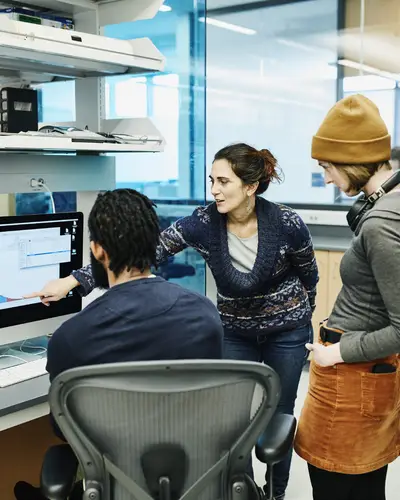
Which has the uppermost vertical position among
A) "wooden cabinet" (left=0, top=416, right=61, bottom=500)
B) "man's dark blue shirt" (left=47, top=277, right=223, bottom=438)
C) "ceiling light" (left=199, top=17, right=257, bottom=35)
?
"ceiling light" (left=199, top=17, right=257, bottom=35)

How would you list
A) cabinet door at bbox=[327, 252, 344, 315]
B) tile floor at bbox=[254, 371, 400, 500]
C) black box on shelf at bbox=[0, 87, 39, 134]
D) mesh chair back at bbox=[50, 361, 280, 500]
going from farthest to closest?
cabinet door at bbox=[327, 252, 344, 315]
tile floor at bbox=[254, 371, 400, 500]
black box on shelf at bbox=[0, 87, 39, 134]
mesh chair back at bbox=[50, 361, 280, 500]

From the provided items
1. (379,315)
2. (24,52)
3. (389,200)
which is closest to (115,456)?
(379,315)

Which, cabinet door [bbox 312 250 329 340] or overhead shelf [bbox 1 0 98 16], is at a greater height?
overhead shelf [bbox 1 0 98 16]

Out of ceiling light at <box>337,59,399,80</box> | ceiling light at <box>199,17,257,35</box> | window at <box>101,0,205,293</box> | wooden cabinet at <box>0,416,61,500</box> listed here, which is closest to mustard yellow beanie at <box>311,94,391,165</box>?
wooden cabinet at <box>0,416,61,500</box>

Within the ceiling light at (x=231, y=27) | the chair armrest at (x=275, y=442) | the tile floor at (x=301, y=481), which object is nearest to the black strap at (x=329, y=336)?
the chair armrest at (x=275, y=442)

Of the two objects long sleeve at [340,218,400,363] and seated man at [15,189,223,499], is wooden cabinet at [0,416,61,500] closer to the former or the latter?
seated man at [15,189,223,499]

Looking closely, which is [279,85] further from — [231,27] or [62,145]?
[62,145]

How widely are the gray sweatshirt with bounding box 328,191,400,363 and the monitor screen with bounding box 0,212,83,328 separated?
0.97 meters

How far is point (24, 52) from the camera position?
1877mm

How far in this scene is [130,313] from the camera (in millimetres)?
1305

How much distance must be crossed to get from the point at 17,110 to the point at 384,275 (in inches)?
48.4

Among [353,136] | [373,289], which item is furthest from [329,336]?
[353,136]

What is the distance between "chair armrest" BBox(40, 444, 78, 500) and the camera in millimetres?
1334

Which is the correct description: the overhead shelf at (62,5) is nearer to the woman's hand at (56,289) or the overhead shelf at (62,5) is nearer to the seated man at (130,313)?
the woman's hand at (56,289)
